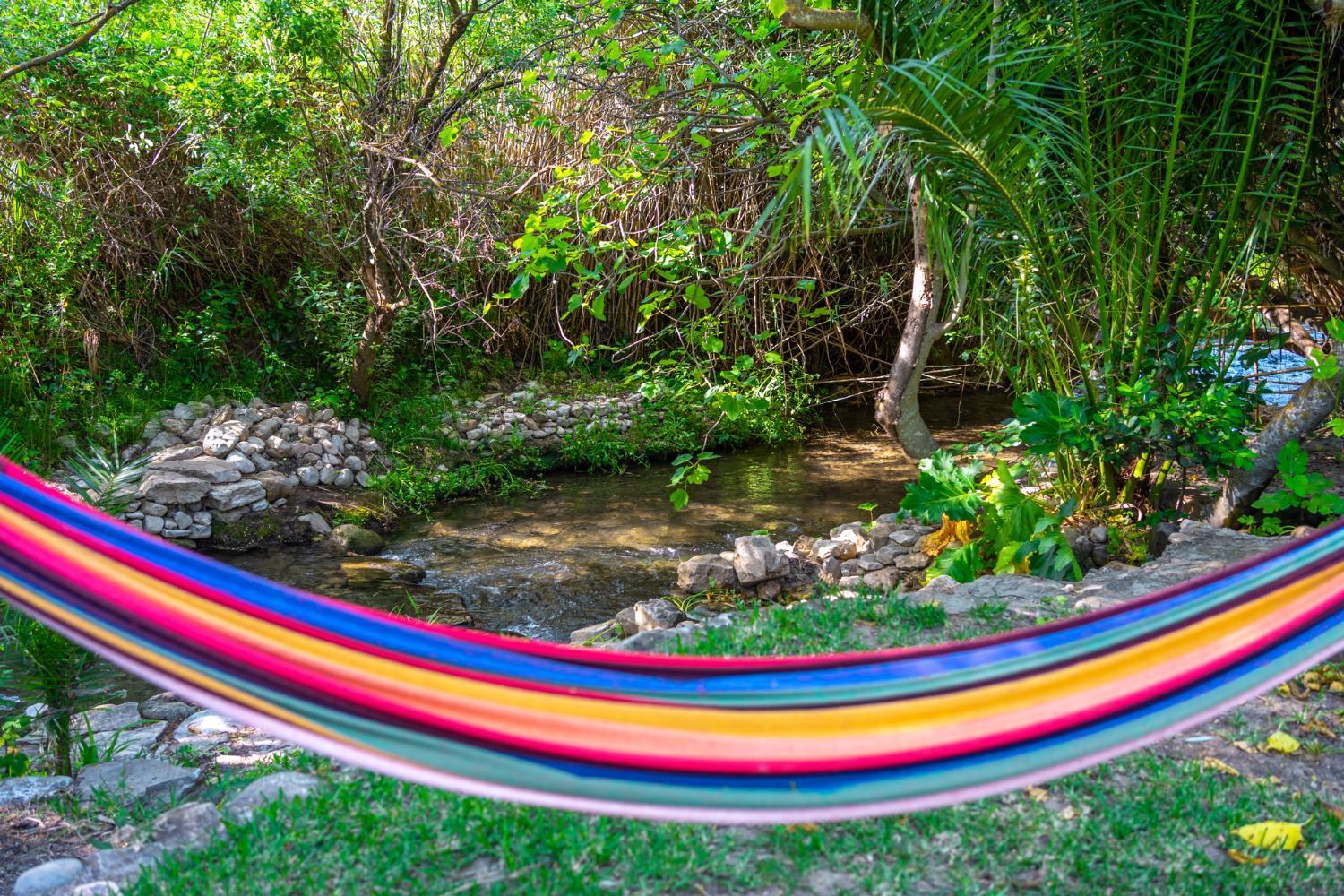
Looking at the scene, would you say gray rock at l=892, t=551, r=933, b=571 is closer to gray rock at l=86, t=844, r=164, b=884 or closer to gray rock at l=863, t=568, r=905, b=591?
gray rock at l=863, t=568, r=905, b=591

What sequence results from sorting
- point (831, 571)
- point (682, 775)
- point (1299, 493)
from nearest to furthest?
point (682, 775) < point (1299, 493) < point (831, 571)

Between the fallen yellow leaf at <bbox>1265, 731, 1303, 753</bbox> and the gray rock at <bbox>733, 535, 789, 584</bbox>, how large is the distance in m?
1.88

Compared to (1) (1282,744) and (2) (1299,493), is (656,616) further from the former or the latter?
(2) (1299,493)

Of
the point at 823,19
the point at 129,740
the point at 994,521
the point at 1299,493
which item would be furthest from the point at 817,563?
the point at 129,740

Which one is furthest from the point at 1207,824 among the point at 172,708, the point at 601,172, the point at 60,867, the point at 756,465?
the point at 756,465

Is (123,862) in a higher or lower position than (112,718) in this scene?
higher

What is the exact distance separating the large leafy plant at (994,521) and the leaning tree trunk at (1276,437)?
2.05 feet

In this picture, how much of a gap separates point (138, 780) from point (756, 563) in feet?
6.71

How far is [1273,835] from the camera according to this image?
139cm

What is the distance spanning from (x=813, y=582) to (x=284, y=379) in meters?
3.42

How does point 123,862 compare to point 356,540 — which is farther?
point 356,540

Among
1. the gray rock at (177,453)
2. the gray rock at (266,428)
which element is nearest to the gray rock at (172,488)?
the gray rock at (177,453)

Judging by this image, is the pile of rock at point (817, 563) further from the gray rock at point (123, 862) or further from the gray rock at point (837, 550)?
the gray rock at point (123, 862)

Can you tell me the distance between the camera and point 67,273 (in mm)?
5012
